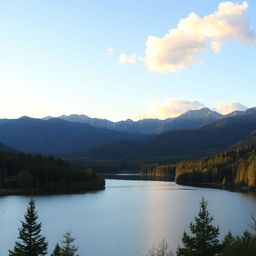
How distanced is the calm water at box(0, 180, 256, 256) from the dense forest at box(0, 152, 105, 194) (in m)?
26.1

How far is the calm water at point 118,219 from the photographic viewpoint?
251 ft

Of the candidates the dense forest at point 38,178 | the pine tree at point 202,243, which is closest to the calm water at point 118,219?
the dense forest at point 38,178

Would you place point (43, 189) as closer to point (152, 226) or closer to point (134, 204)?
point (134, 204)

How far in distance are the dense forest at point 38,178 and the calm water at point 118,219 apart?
85.6 ft

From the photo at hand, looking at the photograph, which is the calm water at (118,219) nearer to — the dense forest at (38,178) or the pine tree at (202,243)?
the dense forest at (38,178)

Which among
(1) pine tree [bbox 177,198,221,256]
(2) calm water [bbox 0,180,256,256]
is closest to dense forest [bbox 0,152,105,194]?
(2) calm water [bbox 0,180,256,256]

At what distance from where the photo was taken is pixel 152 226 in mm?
94625

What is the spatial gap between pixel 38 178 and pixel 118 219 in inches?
3503

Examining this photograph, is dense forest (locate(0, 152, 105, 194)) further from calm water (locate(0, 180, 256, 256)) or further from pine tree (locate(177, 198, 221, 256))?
pine tree (locate(177, 198, 221, 256))

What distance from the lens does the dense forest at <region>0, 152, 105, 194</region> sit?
178 meters

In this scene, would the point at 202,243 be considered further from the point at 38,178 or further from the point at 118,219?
the point at 38,178

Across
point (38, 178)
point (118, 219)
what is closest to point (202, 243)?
point (118, 219)

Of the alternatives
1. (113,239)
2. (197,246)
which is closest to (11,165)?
(113,239)

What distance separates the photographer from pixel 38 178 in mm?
184625
